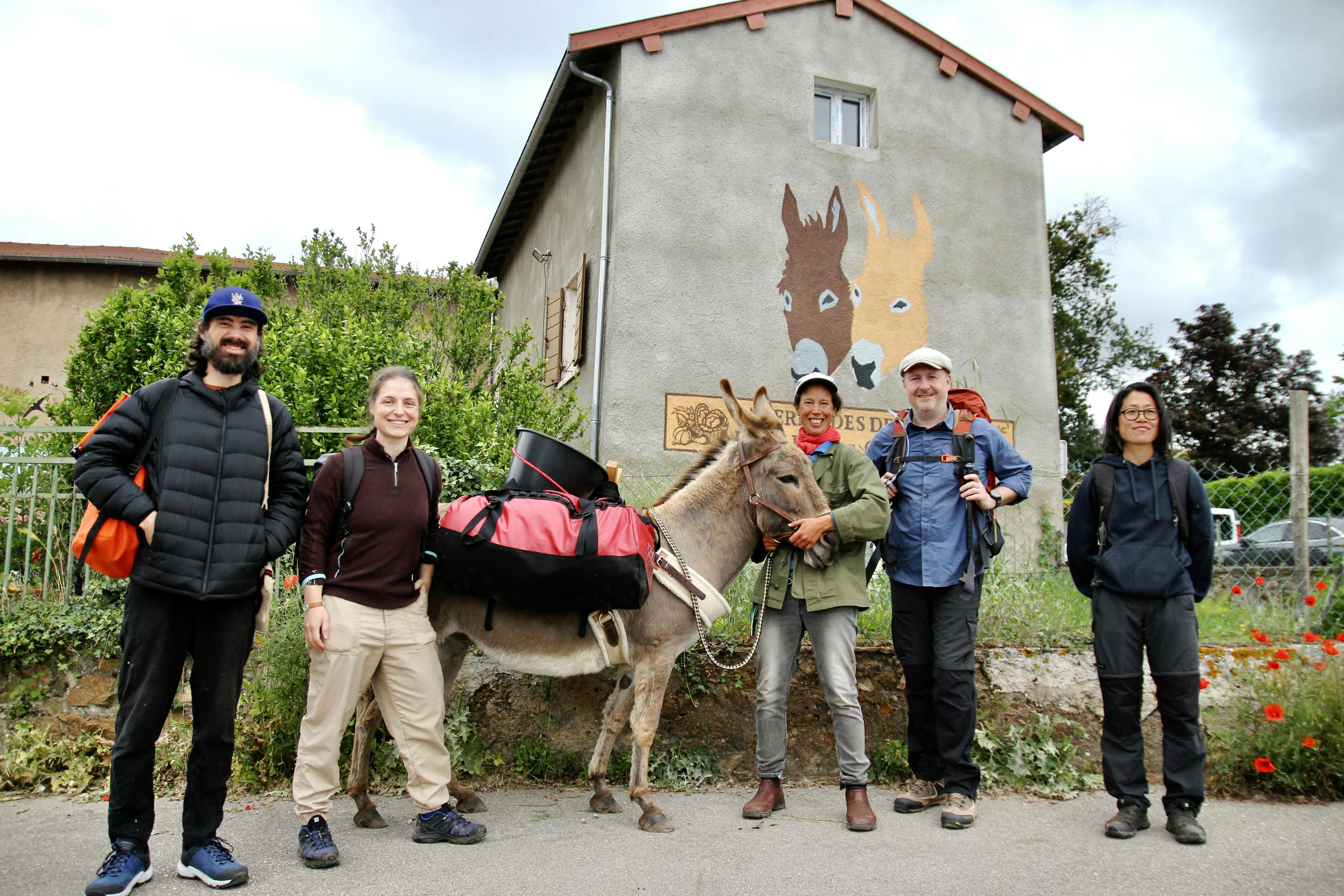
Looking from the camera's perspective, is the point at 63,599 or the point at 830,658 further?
the point at 63,599

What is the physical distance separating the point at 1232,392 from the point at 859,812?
106ft

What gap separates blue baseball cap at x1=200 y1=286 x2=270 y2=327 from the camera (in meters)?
3.44

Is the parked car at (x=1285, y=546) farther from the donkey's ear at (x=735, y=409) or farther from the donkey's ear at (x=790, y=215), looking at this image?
the donkey's ear at (x=790, y=215)

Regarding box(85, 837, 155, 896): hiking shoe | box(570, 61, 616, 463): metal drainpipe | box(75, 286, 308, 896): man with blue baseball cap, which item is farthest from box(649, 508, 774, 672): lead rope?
box(570, 61, 616, 463): metal drainpipe

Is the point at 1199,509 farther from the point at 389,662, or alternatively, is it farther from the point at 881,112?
the point at 881,112

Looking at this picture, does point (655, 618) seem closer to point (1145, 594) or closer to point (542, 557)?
point (542, 557)

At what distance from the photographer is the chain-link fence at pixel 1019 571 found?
17.3ft

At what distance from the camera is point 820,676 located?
168 inches

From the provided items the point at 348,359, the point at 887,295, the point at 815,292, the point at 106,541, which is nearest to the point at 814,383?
the point at 106,541

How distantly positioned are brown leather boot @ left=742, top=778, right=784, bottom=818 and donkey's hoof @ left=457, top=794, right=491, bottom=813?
1336mm

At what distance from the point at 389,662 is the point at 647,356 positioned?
7067 millimetres

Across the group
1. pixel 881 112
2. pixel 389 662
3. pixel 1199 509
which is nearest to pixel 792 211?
pixel 881 112

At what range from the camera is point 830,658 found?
13.6 ft

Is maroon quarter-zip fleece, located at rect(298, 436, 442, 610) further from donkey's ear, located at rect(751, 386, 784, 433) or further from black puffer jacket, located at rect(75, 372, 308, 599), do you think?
donkey's ear, located at rect(751, 386, 784, 433)
